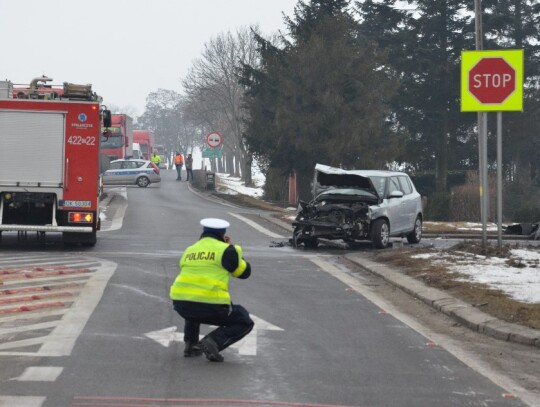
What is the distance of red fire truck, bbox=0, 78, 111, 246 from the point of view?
22062 mm

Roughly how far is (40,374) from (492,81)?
14.2m

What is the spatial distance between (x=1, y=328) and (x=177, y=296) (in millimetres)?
2592

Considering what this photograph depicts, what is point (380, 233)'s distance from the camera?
23969 millimetres

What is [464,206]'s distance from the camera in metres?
52.3

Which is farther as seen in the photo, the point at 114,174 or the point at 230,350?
the point at 114,174

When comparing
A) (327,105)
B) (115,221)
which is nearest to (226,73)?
(327,105)

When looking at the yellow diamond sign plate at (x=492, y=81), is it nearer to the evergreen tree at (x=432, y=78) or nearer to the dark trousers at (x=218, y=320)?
the dark trousers at (x=218, y=320)

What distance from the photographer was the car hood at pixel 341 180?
955 inches

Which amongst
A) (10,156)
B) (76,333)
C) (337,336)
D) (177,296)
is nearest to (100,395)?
(177,296)

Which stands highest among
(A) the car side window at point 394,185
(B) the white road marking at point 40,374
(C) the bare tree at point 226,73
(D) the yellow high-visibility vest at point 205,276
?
(C) the bare tree at point 226,73

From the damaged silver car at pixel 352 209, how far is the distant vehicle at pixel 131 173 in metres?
35.5

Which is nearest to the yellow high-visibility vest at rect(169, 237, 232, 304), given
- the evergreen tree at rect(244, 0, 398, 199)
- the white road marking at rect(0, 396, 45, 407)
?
the white road marking at rect(0, 396, 45, 407)

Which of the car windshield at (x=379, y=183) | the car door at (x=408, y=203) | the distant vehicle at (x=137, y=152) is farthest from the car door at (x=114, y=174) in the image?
the car windshield at (x=379, y=183)

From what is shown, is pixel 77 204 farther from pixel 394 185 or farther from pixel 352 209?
pixel 394 185
